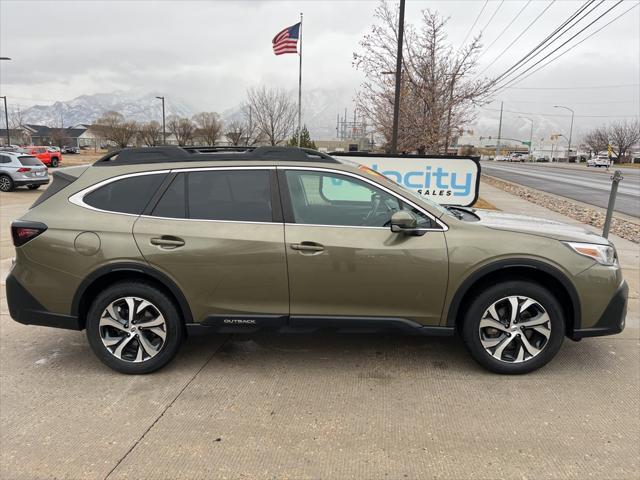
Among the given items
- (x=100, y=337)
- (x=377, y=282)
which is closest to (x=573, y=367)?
(x=377, y=282)

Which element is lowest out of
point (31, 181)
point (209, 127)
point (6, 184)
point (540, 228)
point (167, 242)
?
point (6, 184)

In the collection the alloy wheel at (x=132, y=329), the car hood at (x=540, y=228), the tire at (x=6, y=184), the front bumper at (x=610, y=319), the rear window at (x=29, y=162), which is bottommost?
the tire at (x=6, y=184)

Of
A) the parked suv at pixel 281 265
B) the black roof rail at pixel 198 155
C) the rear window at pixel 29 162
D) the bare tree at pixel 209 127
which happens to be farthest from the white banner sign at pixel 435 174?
the bare tree at pixel 209 127

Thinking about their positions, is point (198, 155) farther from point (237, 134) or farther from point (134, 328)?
point (237, 134)

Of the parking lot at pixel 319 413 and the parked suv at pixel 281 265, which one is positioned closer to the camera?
the parking lot at pixel 319 413

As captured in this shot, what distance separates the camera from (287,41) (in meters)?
22.6

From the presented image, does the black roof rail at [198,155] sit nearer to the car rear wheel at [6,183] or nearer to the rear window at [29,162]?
the car rear wheel at [6,183]

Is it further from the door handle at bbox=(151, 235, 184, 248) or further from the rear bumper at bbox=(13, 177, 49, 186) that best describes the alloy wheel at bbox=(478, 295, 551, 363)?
the rear bumper at bbox=(13, 177, 49, 186)

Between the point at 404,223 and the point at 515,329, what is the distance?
1.17 metres

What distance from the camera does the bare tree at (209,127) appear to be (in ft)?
182

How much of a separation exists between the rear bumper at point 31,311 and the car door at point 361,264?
1709 mm

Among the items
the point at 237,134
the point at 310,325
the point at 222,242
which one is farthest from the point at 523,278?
the point at 237,134

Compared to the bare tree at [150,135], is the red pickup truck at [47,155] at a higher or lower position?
lower

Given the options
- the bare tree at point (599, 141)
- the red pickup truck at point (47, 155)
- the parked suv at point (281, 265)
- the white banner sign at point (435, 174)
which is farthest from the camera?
the bare tree at point (599, 141)
